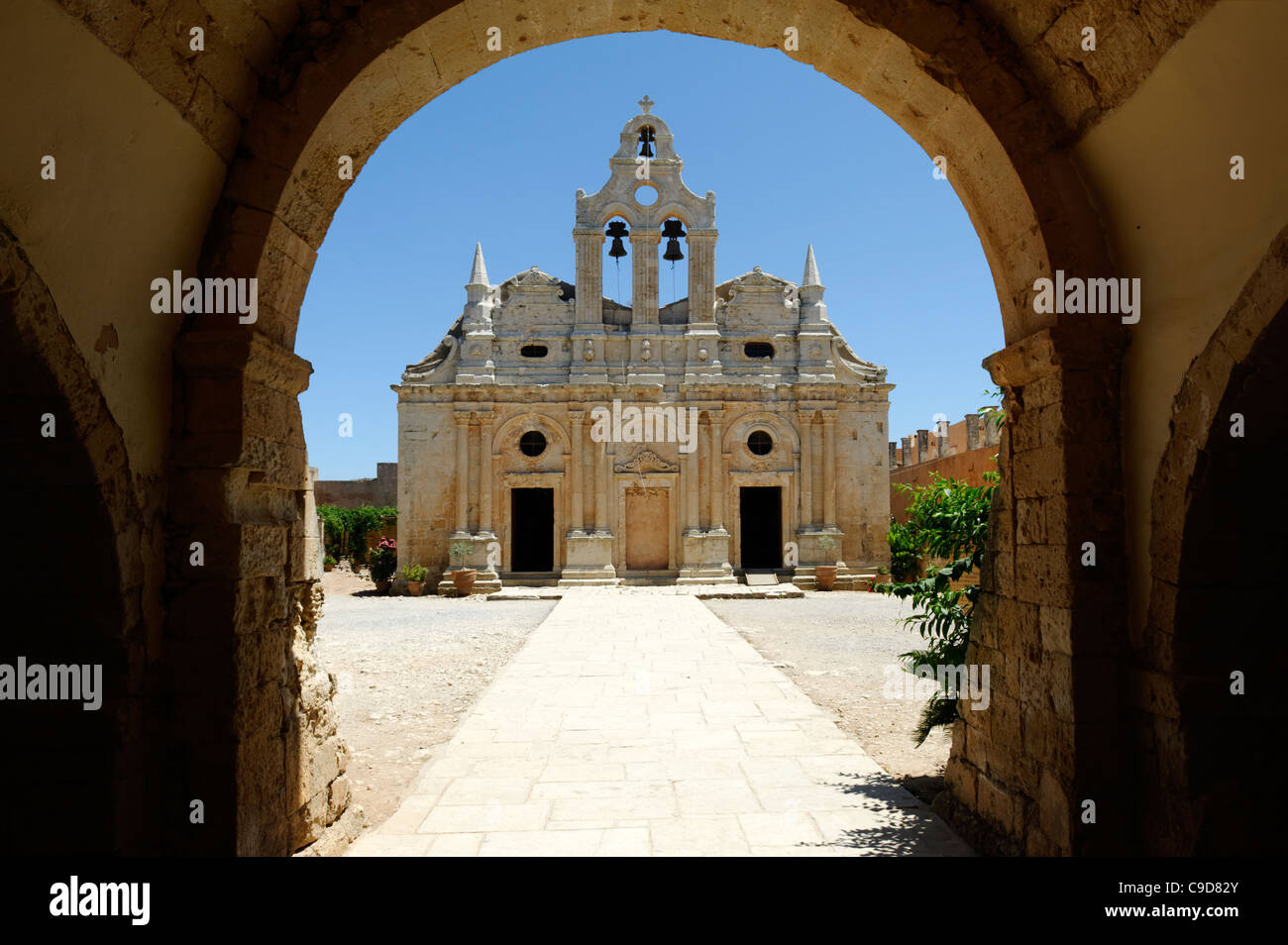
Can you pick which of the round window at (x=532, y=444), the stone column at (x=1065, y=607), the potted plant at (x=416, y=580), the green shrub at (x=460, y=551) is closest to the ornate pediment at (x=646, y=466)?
the round window at (x=532, y=444)

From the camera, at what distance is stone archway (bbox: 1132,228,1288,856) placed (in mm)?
3197

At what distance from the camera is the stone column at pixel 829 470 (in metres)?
22.7

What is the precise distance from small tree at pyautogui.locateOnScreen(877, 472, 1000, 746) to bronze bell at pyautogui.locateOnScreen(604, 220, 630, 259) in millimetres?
18693

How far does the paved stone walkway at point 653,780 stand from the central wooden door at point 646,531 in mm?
13091

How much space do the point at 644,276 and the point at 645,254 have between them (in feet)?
2.15

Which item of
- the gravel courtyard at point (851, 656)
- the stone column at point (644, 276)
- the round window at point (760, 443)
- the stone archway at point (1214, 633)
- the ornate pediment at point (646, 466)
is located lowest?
the gravel courtyard at point (851, 656)

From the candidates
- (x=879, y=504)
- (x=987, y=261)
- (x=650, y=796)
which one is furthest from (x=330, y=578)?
(x=987, y=261)

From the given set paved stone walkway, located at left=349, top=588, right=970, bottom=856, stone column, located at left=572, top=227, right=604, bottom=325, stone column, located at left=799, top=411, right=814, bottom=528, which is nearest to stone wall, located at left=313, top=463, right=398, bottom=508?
stone column, located at left=572, top=227, right=604, bottom=325

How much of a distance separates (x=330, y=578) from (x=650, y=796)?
82.1 ft

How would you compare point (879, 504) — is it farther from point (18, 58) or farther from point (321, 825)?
point (18, 58)

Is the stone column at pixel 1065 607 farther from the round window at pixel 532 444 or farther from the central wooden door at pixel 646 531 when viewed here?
the round window at pixel 532 444

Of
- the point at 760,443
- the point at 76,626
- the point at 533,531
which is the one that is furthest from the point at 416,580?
the point at 76,626

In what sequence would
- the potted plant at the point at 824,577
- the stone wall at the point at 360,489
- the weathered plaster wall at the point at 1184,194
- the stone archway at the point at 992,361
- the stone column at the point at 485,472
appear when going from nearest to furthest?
the weathered plaster wall at the point at 1184,194 → the stone archway at the point at 992,361 → the potted plant at the point at 824,577 → the stone column at the point at 485,472 → the stone wall at the point at 360,489

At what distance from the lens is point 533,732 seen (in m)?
6.80
